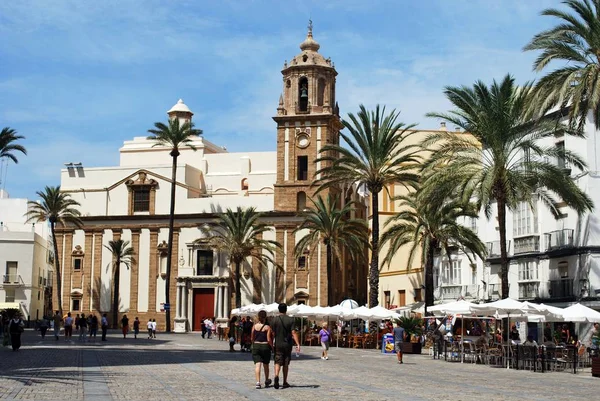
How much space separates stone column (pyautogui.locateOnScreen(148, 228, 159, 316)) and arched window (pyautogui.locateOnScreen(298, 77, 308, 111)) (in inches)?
576

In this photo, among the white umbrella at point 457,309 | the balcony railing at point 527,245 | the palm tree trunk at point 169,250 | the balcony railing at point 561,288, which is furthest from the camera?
the palm tree trunk at point 169,250

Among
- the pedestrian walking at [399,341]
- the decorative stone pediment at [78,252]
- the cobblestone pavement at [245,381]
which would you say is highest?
the decorative stone pediment at [78,252]

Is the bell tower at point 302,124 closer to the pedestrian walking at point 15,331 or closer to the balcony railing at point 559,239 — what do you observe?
the balcony railing at point 559,239

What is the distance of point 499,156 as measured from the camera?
108 feet

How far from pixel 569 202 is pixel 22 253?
56961mm

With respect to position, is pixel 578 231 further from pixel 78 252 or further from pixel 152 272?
pixel 78 252

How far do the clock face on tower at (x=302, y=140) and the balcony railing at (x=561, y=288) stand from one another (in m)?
32.3

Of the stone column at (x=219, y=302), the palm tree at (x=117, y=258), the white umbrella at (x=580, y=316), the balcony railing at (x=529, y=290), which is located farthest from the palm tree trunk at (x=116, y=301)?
the white umbrella at (x=580, y=316)

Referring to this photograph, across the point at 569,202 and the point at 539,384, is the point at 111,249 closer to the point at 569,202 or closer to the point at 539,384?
the point at 569,202

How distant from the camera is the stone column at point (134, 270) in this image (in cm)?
7238

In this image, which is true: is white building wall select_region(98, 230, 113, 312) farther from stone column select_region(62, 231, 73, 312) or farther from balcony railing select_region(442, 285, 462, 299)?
balcony railing select_region(442, 285, 462, 299)

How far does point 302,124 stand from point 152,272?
16069 mm

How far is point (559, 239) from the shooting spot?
40938mm

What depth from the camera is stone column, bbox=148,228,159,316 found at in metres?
71.8
